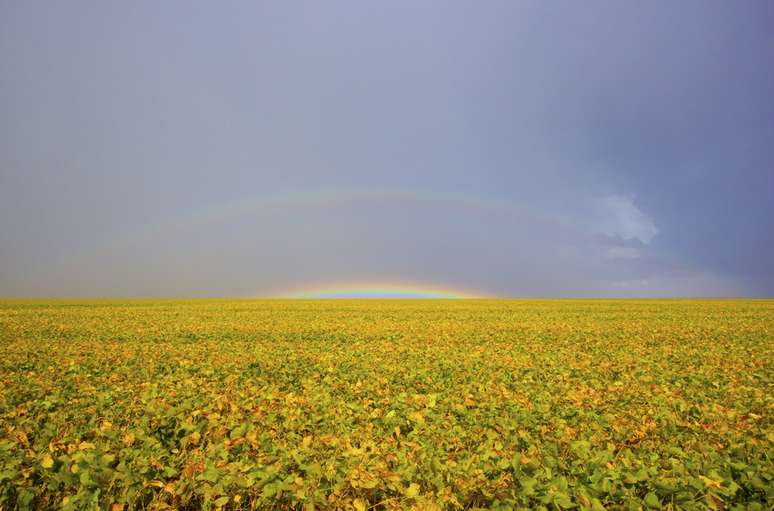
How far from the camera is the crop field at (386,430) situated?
502cm

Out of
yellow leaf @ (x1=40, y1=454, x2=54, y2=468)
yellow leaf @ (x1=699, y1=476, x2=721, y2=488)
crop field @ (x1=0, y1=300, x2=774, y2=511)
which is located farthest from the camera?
yellow leaf @ (x1=40, y1=454, x2=54, y2=468)

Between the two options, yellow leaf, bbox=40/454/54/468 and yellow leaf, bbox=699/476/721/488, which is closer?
yellow leaf, bbox=699/476/721/488

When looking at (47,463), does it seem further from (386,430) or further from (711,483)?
(711,483)

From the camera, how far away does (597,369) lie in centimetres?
1387

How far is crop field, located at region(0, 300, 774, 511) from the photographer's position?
5020 mm

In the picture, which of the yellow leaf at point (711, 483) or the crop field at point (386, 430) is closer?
the yellow leaf at point (711, 483)

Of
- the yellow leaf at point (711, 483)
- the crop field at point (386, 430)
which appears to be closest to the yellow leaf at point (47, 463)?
the crop field at point (386, 430)

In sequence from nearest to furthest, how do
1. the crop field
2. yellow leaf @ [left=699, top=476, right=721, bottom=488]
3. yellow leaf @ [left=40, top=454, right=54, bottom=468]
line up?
1. yellow leaf @ [left=699, top=476, right=721, bottom=488]
2. the crop field
3. yellow leaf @ [left=40, top=454, right=54, bottom=468]

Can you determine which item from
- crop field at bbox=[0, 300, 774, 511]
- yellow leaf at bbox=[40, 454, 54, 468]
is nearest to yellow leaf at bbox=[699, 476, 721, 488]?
crop field at bbox=[0, 300, 774, 511]

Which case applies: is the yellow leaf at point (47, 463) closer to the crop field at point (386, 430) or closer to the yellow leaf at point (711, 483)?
the crop field at point (386, 430)

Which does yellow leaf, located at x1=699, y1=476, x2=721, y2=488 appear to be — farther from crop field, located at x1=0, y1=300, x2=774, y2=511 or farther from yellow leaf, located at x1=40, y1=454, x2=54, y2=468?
yellow leaf, located at x1=40, y1=454, x2=54, y2=468

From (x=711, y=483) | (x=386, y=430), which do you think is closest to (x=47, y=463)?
(x=386, y=430)

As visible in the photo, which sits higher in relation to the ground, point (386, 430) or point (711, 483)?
point (711, 483)

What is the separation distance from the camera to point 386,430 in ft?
25.9
